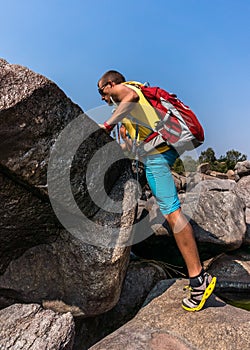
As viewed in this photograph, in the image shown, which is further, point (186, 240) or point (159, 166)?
point (159, 166)

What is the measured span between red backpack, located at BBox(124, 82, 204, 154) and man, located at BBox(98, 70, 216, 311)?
12 cm

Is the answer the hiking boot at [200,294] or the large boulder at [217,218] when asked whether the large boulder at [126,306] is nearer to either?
the hiking boot at [200,294]

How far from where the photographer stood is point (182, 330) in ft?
16.0

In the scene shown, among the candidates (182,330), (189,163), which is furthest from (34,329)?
(189,163)

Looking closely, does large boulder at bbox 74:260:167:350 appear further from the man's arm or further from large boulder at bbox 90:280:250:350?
the man's arm

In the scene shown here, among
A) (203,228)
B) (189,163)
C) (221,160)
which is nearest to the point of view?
(189,163)

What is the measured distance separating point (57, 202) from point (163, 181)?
1633 millimetres

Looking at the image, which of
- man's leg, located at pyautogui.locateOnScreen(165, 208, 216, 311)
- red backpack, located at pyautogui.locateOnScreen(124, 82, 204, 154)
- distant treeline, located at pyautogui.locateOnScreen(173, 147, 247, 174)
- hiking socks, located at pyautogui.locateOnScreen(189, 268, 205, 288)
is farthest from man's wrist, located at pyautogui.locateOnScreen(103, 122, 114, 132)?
distant treeline, located at pyautogui.locateOnScreen(173, 147, 247, 174)

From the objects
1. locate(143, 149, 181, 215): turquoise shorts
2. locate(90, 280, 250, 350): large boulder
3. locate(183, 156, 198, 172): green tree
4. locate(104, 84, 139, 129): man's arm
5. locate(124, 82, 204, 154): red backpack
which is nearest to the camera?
locate(90, 280, 250, 350): large boulder

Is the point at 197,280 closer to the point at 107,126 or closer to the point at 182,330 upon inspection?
the point at 182,330

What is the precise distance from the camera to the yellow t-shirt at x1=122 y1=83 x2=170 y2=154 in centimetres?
518

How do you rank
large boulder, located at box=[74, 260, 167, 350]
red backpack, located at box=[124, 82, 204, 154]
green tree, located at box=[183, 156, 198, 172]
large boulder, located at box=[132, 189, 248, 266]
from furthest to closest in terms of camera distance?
large boulder, located at box=[132, 189, 248, 266]
large boulder, located at box=[74, 260, 167, 350]
green tree, located at box=[183, 156, 198, 172]
red backpack, located at box=[124, 82, 204, 154]

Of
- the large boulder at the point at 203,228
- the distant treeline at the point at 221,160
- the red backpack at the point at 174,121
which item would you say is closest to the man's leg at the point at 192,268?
the red backpack at the point at 174,121

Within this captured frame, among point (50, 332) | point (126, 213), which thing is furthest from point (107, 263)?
point (50, 332)
